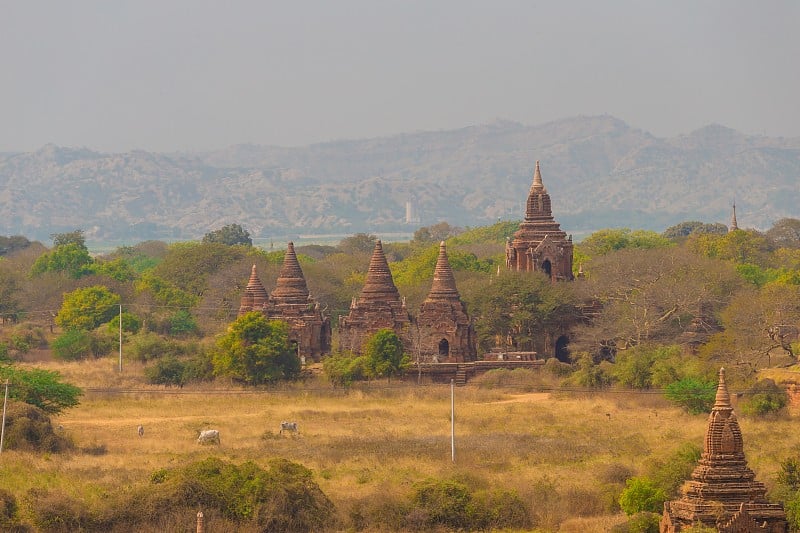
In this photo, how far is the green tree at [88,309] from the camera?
2980 inches

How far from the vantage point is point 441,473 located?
3888 centimetres

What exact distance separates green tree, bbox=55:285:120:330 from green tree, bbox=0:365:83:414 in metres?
27.2

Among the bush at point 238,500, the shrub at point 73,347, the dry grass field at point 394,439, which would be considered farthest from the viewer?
the shrub at point 73,347

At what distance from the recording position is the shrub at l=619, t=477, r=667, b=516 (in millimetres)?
33188

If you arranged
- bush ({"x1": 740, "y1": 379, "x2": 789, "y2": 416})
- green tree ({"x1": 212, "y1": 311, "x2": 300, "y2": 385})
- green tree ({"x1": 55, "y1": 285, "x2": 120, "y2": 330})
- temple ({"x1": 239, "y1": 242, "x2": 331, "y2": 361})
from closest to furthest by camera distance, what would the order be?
bush ({"x1": 740, "y1": 379, "x2": 789, "y2": 416}), green tree ({"x1": 212, "y1": 311, "x2": 300, "y2": 385}), temple ({"x1": 239, "y1": 242, "x2": 331, "y2": 361}), green tree ({"x1": 55, "y1": 285, "x2": 120, "y2": 330})

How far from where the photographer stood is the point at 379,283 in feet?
A: 212

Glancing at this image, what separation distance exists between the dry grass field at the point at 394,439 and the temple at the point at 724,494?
4316 mm

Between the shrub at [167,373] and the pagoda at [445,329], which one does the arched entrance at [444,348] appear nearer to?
the pagoda at [445,329]

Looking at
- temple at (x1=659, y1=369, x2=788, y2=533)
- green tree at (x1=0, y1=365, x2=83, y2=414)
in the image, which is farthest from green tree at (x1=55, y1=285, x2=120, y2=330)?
temple at (x1=659, y1=369, x2=788, y2=533)

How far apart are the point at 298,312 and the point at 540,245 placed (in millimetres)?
10593

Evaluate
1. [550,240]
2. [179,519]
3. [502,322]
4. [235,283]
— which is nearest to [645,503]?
[179,519]

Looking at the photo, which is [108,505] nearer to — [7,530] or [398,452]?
[7,530]

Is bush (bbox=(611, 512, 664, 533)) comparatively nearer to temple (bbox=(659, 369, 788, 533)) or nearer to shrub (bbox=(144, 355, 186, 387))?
temple (bbox=(659, 369, 788, 533))

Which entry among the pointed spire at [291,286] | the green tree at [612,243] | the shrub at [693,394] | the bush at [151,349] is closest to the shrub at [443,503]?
the shrub at [693,394]
